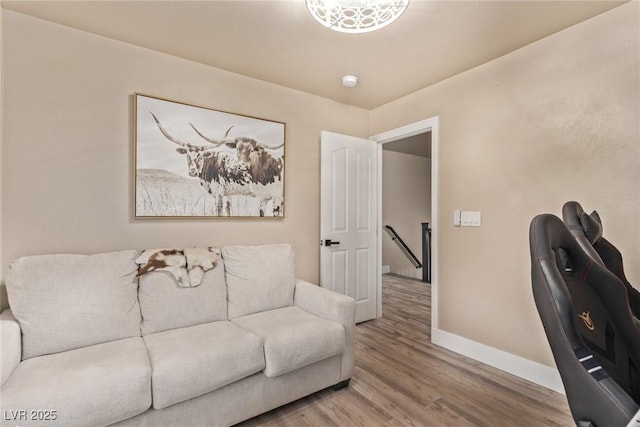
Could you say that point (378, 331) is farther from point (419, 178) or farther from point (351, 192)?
point (419, 178)

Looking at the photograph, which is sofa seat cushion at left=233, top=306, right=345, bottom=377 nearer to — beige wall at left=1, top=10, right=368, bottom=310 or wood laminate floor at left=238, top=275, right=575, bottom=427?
wood laminate floor at left=238, top=275, right=575, bottom=427

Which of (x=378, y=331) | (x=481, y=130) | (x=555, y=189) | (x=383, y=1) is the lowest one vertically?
(x=378, y=331)

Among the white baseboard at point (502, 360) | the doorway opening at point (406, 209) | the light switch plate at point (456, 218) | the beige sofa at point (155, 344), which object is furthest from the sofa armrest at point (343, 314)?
the doorway opening at point (406, 209)

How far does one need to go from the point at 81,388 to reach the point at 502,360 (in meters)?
2.71

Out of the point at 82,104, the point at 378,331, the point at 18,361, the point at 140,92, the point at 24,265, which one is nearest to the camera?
the point at 18,361

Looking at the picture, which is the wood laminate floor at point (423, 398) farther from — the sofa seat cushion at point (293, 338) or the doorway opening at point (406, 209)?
the doorway opening at point (406, 209)

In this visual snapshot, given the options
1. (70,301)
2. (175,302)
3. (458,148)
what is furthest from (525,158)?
(70,301)

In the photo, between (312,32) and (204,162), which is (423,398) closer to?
(204,162)

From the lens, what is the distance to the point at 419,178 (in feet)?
21.6

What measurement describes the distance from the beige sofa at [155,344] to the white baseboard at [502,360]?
114 cm

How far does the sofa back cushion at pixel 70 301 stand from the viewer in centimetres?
166

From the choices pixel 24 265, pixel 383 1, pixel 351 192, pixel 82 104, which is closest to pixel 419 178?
pixel 351 192

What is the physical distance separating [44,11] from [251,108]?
146 cm

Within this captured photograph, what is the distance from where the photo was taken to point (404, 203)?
6.33 metres
